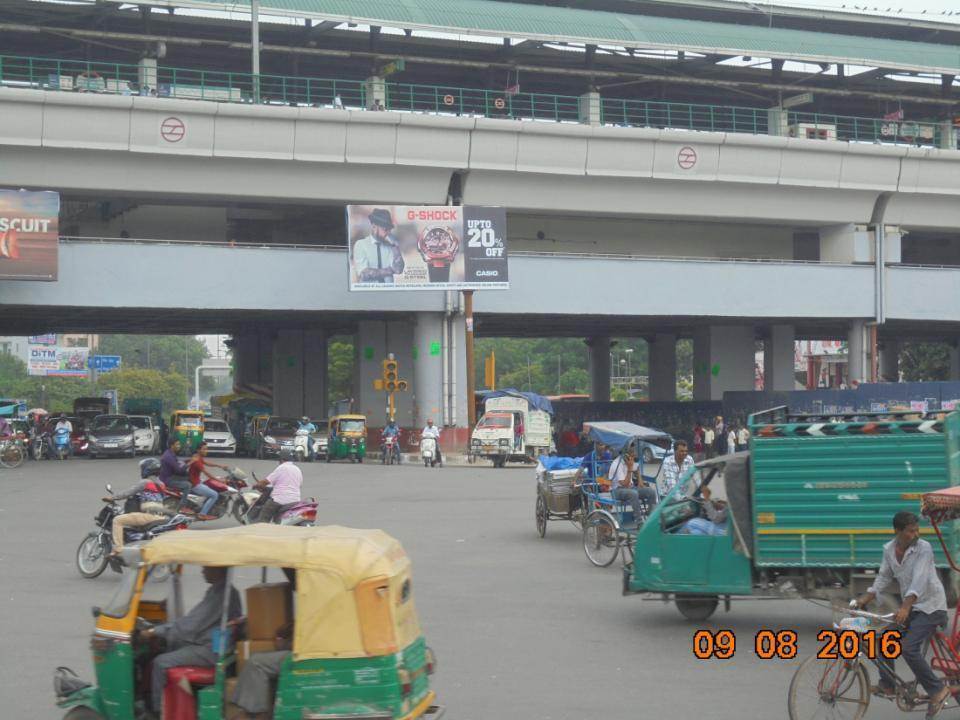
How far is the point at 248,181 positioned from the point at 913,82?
102 feet

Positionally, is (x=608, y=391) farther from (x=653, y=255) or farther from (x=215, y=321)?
→ (x=215, y=321)

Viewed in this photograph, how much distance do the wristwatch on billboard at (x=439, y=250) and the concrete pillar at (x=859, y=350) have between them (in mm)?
18778

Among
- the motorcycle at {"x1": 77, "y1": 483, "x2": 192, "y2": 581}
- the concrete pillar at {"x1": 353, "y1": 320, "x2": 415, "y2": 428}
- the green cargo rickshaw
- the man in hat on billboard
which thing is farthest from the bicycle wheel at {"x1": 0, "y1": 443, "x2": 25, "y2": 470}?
the green cargo rickshaw

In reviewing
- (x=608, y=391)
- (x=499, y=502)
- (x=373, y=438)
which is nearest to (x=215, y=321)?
(x=373, y=438)

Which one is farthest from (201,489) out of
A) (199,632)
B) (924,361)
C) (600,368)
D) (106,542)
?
(924,361)

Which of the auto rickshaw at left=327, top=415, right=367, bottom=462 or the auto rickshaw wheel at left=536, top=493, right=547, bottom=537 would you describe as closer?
the auto rickshaw wheel at left=536, top=493, right=547, bottom=537

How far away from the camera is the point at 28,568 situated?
17.0 metres

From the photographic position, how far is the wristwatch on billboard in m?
43.0

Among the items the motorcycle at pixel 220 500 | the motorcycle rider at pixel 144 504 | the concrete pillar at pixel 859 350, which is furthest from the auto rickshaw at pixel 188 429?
the concrete pillar at pixel 859 350

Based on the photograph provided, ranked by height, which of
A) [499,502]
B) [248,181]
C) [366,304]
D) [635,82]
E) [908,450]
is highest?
[635,82]

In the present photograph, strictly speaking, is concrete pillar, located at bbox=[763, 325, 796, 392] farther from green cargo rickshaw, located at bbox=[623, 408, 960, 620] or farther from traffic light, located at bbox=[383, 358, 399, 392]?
green cargo rickshaw, located at bbox=[623, 408, 960, 620]

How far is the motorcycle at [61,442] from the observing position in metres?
41.5

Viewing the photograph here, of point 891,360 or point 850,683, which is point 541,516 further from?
point 891,360

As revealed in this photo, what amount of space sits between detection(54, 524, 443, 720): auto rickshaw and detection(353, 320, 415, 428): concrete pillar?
42.0 meters
